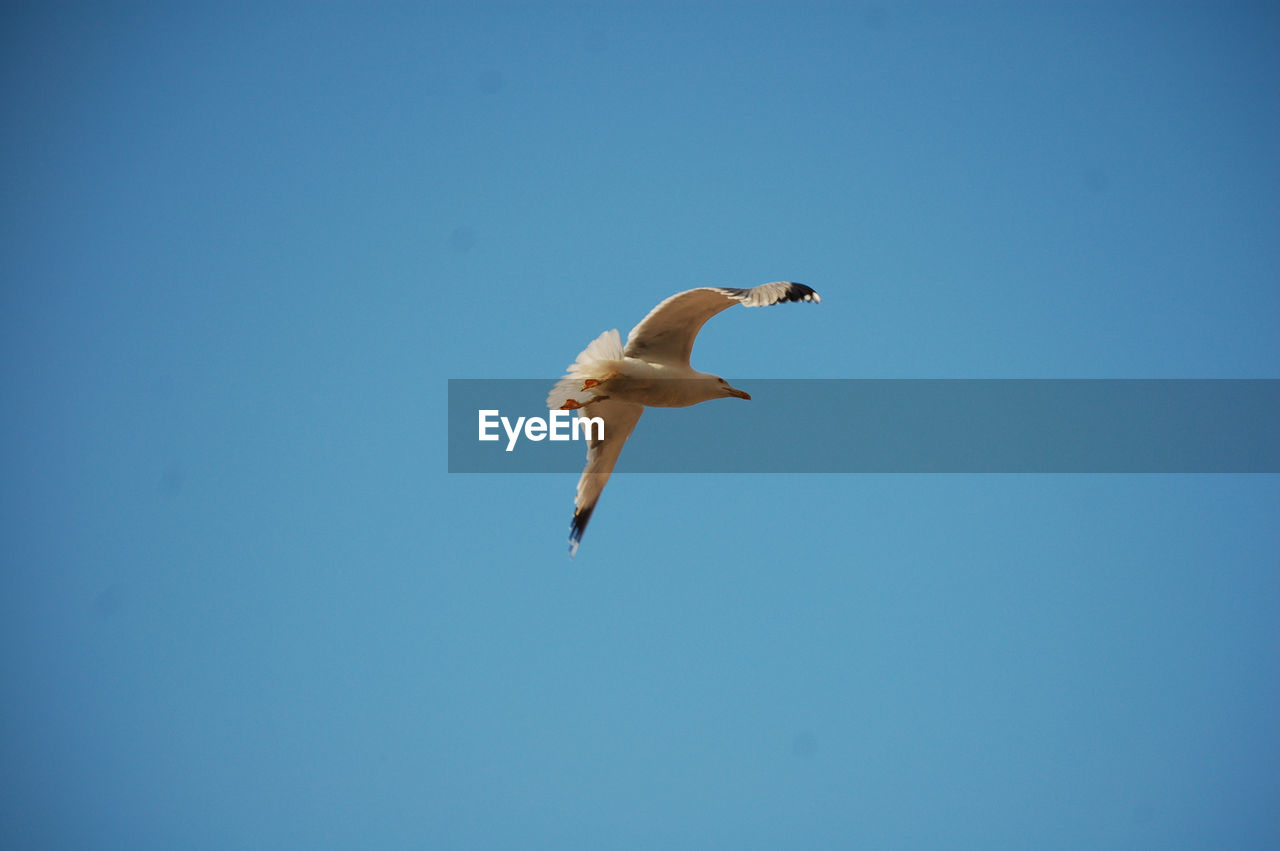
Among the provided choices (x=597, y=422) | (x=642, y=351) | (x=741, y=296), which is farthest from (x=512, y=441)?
(x=741, y=296)

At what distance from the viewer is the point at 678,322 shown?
676 cm

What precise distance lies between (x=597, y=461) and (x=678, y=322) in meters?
1.42

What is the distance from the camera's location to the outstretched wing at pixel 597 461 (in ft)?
24.8

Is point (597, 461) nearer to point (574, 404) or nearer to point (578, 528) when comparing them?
point (578, 528)

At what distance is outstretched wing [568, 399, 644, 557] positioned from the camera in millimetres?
7559

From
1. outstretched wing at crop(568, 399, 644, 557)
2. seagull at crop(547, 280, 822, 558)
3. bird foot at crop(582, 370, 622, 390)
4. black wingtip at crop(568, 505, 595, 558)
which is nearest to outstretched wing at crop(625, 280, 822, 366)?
seagull at crop(547, 280, 822, 558)

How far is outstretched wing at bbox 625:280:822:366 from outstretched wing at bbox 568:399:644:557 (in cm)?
72

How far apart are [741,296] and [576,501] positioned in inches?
96.7

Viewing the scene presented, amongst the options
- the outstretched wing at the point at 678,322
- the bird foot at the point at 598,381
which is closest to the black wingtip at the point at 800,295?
the outstretched wing at the point at 678,322

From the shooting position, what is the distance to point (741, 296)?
5.91 meters

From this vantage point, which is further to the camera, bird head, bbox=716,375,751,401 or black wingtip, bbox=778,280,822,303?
bird head, bbox=716,375,751,401

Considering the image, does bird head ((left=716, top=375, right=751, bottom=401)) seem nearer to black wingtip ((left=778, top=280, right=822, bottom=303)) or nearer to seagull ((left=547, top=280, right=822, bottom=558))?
seagull ((left=547, top=280, right=822, bottom=558))

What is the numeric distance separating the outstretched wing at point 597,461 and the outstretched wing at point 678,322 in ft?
2.37

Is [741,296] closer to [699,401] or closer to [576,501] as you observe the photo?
[699,401]
